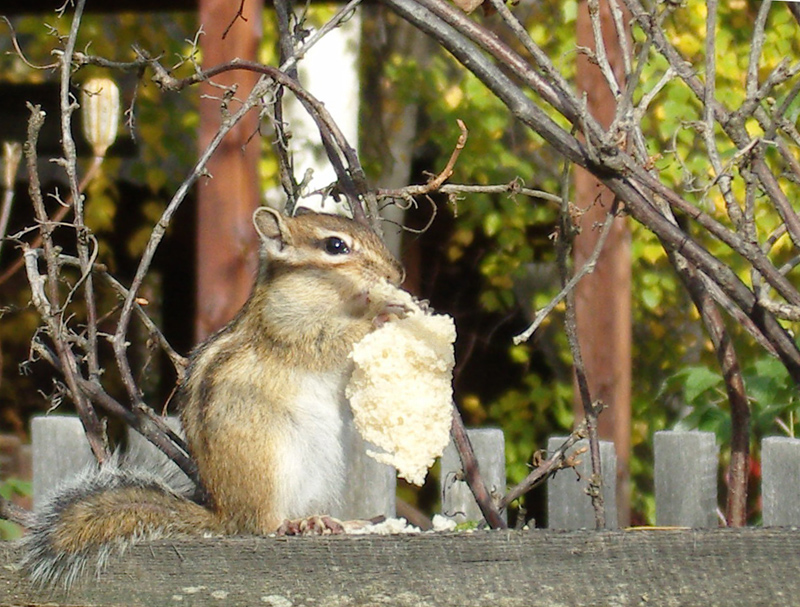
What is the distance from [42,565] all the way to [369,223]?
2.08 feet

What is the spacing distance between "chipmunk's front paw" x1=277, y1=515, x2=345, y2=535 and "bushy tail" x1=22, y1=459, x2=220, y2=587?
0.35 feet

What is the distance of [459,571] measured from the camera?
1.16m

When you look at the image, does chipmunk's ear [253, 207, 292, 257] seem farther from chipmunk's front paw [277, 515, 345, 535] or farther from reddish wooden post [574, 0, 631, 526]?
reddish wooden post [574, 0, 631, 526]

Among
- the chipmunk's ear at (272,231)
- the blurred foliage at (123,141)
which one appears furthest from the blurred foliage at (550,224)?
the chipmunk's ear at (272,231)

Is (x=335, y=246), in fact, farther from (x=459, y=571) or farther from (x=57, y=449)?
(x=57, y=449)

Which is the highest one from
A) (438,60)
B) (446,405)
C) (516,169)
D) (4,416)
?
(438,60)

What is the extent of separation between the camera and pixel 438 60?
4996 millimetres

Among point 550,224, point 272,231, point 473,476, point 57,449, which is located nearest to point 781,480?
point 473,476

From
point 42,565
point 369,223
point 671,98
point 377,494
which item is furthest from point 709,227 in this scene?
point 671,98

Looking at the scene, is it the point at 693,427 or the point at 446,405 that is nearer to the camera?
the point at 446,405

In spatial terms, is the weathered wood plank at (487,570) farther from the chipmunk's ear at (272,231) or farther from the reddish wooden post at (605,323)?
the reddish wooden post at (605,323)

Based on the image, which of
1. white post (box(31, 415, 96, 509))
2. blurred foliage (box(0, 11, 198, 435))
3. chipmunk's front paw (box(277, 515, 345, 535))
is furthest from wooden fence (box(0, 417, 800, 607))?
blurred foliage (box(0, 11, 198, 435))

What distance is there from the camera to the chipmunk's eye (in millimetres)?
1847

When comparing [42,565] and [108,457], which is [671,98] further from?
[42,565]
